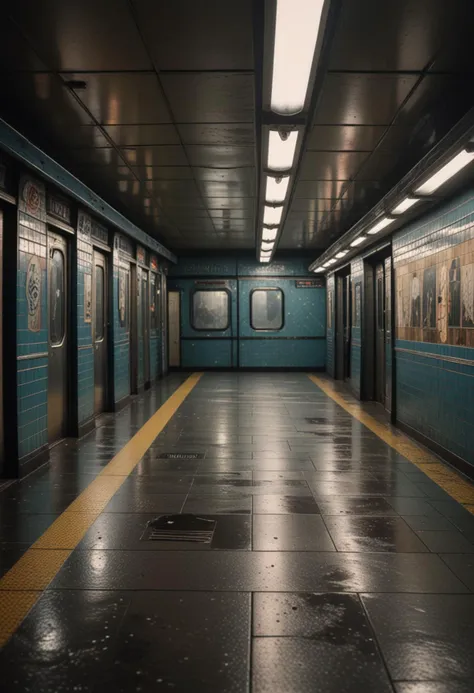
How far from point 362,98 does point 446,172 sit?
87cm

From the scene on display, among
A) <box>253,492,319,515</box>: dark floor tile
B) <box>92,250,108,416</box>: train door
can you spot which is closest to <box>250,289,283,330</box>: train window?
<box>92,250,108,416</box>: train door

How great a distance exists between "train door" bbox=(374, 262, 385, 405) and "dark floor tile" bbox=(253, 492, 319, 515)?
584cm

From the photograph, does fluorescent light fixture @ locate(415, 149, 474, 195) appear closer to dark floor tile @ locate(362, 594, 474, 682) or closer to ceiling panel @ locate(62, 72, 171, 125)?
ceiling panel @ locate(62, 72, 171, 125)

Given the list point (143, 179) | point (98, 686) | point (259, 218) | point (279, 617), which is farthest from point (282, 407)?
point (98, 686)

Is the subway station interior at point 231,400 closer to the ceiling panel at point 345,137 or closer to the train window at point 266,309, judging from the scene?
the ceiling panel at point 345,137

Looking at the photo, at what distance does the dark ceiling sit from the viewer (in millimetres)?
3281

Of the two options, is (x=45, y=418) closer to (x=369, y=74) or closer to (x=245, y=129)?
(x=245, y=129)

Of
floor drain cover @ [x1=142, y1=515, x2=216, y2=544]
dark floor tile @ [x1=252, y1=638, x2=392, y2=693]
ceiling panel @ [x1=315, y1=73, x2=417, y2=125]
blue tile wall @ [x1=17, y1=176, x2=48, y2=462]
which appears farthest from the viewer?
blue tile wall @ [x1=17, y1=176, x2=48, y2=462]

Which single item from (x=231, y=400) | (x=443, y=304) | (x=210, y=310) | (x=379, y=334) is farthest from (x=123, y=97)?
(x=210, y=310)

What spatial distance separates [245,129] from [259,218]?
3.42 meters

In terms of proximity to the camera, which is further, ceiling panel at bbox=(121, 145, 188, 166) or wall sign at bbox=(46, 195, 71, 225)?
wall sign at bbox=(46, 195, 71, 225)

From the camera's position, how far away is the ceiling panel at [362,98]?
4070 mm

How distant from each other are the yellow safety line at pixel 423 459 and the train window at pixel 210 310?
7116 mm

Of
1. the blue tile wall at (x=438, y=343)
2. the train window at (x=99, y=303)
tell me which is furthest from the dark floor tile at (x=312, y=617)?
the train window at (x=99, y=303)
